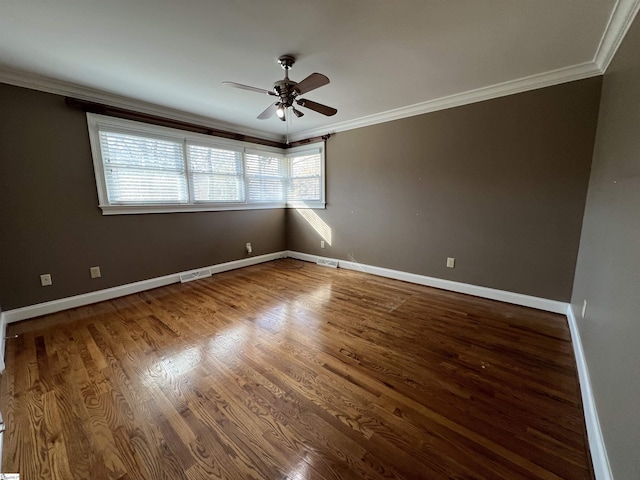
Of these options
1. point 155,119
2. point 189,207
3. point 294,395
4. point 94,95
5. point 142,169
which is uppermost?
point 94,95

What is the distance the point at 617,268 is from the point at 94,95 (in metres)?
4.61

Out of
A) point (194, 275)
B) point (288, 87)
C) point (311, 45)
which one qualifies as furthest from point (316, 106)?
point (194, 275)

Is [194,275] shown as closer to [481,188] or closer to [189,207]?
[189,207]

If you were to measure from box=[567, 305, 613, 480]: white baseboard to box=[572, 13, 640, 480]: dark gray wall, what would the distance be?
1.9 inches

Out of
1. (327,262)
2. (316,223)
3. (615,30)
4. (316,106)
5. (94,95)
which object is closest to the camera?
(615,30)

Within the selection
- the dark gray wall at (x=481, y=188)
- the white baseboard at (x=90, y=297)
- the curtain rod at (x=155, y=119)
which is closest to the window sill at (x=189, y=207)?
the white baseboard at (x=90, y=297)

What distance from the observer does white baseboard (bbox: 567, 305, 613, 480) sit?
3.46ft

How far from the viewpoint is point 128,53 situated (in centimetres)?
205

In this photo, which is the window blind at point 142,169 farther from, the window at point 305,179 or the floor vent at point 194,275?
the window at point 305,179

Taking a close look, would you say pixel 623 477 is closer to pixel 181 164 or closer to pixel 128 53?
pixel 128 53

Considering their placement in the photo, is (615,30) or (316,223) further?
(316,223)

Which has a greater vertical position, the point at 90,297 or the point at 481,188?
the point at 481,188

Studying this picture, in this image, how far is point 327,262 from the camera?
4.52 meters

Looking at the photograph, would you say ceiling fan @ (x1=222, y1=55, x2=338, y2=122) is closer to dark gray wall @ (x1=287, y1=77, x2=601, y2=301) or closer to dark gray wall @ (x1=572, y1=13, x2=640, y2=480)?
dark gray wall @ (x1=287, y1=77, x2=601, y2=301)
